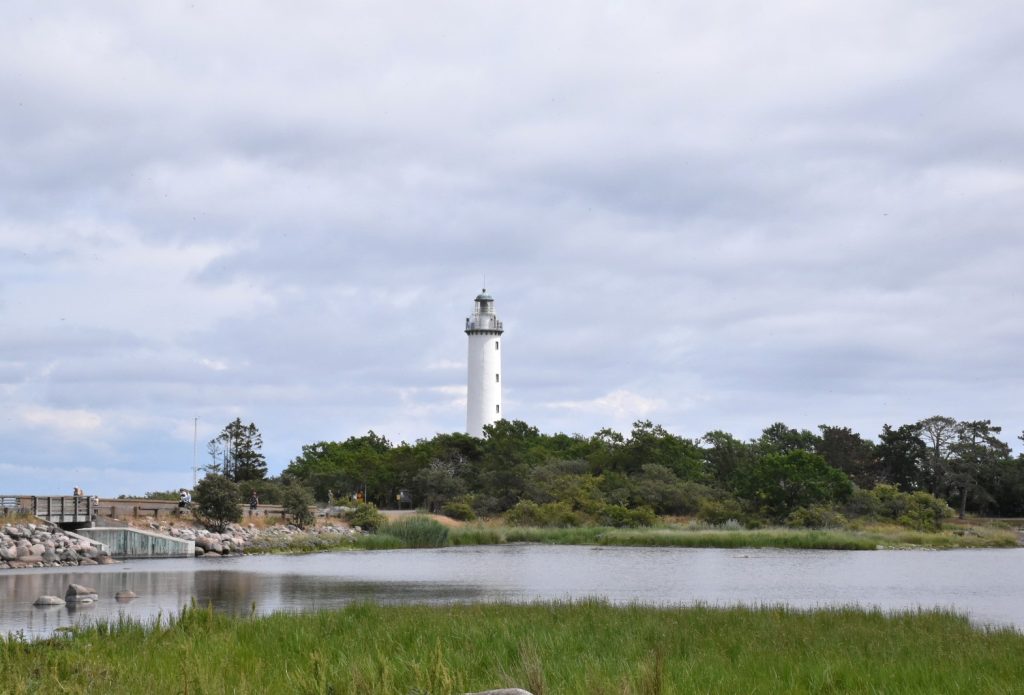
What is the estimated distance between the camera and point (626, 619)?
2181 cm

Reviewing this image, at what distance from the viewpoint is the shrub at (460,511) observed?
277ft

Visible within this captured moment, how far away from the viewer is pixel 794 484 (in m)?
75.1

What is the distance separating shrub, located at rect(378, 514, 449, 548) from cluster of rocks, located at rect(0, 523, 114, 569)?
2002cm

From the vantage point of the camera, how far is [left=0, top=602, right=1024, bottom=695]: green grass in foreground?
13039 mm

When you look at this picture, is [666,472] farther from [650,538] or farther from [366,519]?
[366,519]

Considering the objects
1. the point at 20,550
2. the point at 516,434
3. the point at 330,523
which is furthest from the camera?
the point at 516,434

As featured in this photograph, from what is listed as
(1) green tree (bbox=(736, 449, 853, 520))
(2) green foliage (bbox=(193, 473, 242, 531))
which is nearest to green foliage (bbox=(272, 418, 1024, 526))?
(1) green tree (bbox=(736, 449, 853, 520))

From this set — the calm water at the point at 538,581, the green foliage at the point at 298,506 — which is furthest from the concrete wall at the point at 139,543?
the green foliage at the point at 298,506

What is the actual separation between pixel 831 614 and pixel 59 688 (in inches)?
651

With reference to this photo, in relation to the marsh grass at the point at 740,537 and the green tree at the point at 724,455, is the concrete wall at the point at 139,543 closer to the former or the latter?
the marsh grass at the point at 740,537

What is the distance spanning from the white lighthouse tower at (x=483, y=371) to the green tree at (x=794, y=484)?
33884 mm

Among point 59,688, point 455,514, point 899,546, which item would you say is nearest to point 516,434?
point 455,514

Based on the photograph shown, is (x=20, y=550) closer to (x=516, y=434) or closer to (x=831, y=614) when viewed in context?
(x=831, y=614)

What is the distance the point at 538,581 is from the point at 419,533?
29.9m
